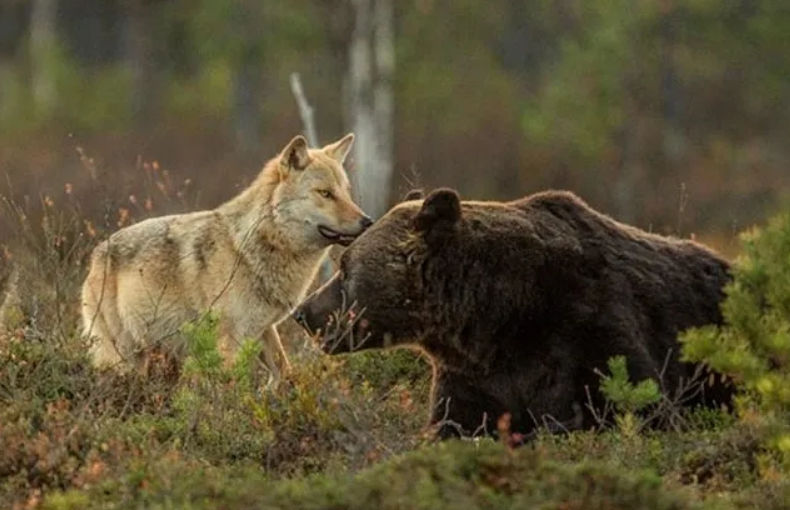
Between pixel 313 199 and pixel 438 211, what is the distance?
2.11m

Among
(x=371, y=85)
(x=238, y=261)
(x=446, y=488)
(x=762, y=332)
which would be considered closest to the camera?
(x=446, y=488)

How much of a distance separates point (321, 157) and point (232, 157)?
24148mm

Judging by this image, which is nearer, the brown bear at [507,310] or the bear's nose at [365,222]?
the brown bear at [507,310]

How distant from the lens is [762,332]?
773 centimetres

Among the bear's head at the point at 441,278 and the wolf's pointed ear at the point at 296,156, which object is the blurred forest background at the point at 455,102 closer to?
the wolf's pointed ear at the point at 296,156

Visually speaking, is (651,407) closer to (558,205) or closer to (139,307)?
(558,205)

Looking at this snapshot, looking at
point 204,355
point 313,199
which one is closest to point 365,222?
point 313,199

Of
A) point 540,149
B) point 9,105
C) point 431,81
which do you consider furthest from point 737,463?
point 9,105

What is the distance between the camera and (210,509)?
6645 mm

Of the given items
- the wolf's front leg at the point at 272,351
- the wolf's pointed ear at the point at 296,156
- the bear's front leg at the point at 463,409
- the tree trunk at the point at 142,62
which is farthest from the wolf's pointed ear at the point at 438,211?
the tree trunk at the point at 142,62

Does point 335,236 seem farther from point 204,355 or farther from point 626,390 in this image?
point 626,390

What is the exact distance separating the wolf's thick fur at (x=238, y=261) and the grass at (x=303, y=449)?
0.49 meters

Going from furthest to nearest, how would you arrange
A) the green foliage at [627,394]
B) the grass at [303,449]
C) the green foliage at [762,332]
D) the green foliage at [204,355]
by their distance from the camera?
the green foliage at [204,355] < the green foliage at [627,394] < the green foliage at [762,332] < the grass at [303,449]

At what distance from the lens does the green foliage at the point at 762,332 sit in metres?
7.64
